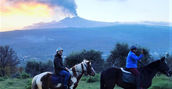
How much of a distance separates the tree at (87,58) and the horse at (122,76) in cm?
2692

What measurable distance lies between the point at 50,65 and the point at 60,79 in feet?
111

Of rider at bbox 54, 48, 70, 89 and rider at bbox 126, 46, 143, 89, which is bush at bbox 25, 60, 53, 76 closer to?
rider at bbox 54, 48, 70, 89

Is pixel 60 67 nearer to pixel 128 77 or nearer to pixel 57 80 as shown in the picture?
pixel 57 80

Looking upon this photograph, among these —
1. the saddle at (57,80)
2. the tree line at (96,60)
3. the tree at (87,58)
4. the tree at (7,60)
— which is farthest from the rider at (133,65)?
the tree at (7,60)

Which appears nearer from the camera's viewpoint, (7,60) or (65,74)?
(65,74)

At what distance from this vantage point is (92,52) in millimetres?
42750

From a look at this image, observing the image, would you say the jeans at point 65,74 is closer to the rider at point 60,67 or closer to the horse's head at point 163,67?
the rider at point 60,67

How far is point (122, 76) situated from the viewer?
11.4 metres

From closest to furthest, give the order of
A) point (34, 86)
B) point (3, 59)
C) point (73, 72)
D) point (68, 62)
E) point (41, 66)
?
point (34, 86)
point (73, 72)
point (68, 62)
point (41, 66)
point (3, 59)

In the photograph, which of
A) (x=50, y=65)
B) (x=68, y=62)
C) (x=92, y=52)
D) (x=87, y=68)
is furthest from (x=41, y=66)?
(x=87, y=68)

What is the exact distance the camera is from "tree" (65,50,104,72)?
39.4 meters

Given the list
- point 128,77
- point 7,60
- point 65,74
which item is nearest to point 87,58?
point 7,60

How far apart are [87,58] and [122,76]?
29.0 m

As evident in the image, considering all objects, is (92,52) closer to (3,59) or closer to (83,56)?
(83,56)
